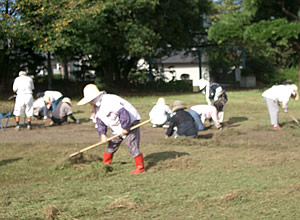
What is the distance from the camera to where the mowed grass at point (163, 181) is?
5.06 metres

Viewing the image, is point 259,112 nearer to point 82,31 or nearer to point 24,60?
point 82,31

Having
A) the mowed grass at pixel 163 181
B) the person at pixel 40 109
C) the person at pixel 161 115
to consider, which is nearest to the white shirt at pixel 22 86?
the person at pixel 40 109

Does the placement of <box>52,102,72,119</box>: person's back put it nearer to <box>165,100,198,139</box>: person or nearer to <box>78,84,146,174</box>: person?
<box>165,100,198,139</box>: person

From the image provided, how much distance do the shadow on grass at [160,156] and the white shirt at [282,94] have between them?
410 centimetres

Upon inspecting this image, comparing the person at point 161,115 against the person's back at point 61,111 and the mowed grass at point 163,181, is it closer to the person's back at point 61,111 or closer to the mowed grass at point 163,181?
the mowed grass at point 163,181

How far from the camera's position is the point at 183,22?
27375 millimetres

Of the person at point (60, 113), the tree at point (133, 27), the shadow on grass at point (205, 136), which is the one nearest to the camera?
the shadow on grass at point (205, 136)

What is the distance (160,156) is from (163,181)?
6.48 ft

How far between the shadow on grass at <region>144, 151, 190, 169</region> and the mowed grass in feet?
0.06

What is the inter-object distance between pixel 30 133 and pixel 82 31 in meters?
10.7

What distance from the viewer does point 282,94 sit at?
11.5 m

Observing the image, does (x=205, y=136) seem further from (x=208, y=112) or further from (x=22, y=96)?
(x=22, y=96)

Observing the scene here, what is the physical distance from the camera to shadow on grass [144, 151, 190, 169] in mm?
7899

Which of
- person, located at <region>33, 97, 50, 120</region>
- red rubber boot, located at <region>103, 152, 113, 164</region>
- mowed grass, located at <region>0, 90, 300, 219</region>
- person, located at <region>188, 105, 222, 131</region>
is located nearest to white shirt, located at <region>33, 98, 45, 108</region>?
person, located at <region>33, 97, 50, 120</region>
